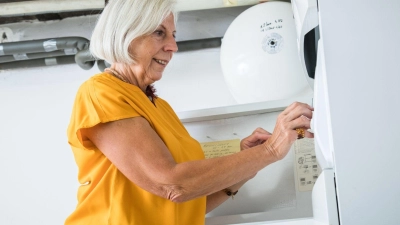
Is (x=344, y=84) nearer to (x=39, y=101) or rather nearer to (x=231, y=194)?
(x=231, y=194)

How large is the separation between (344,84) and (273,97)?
0.86m

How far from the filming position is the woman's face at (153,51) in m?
1.64

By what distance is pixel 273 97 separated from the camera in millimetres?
1944

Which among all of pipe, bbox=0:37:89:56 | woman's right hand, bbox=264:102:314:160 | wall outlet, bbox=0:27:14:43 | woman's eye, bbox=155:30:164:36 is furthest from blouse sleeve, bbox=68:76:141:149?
wall outlet, bbox=0:27:14:43

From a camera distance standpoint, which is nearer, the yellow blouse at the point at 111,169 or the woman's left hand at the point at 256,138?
the yellow blouse at the point at 111,169

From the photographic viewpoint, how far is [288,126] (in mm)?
1481

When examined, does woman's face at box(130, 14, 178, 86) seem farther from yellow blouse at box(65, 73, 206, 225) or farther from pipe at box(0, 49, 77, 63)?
pipe at box(0, 49, 77, 63)

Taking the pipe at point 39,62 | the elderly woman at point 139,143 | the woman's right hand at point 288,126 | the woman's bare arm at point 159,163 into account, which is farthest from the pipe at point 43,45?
the woman's right hand at point 288,126

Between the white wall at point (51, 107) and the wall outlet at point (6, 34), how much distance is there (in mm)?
32

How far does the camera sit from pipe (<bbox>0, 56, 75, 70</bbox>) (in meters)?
2.44

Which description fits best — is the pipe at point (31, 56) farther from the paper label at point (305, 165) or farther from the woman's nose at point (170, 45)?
the paper label at point (305, 165)

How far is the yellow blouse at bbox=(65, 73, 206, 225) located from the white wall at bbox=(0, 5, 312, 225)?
710 mm

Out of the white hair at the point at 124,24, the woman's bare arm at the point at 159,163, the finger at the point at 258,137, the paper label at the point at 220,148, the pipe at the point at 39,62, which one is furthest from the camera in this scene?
the pipe at the point at 39,62

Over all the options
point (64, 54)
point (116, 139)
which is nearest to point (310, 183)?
point (116, 139)
